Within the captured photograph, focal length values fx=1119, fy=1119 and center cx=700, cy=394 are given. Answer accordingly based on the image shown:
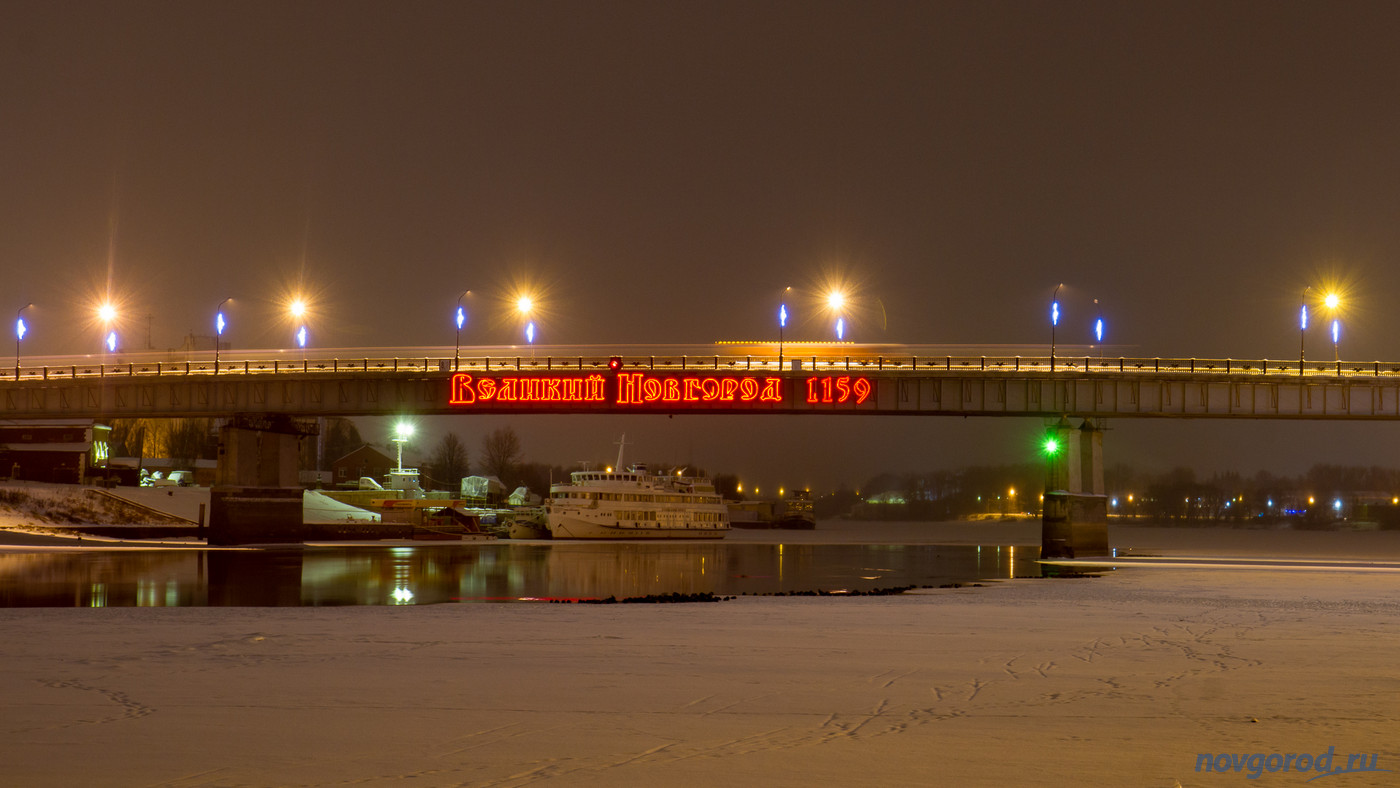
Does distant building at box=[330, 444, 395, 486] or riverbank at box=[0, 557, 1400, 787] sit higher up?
distant building at box=[330, 444, 395, 486]

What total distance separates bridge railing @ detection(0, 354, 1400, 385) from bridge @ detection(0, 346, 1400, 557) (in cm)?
12

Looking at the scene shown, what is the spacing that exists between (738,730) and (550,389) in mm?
62075

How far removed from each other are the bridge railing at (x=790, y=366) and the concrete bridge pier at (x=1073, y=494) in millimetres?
4656

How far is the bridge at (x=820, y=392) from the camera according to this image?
7106 centimetres

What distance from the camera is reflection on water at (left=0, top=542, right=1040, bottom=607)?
35.8 meters

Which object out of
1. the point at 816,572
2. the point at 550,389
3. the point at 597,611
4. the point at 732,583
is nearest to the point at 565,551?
the point at 550,389

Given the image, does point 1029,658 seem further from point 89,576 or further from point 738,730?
point 89,576

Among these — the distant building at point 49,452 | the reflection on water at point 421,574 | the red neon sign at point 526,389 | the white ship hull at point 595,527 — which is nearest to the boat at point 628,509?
the white ship hull at point 595,527

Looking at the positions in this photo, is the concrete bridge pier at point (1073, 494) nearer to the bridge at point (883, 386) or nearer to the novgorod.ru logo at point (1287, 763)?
the bridge at point (883, 386)

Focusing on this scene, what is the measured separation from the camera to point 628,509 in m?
114

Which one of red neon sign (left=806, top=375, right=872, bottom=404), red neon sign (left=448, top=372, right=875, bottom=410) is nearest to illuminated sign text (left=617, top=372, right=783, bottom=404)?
red neon sign (left=448, top=372, right=875, bottom=410)

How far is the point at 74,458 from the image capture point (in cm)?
10044

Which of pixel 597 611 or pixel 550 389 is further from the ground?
pixel 550 389

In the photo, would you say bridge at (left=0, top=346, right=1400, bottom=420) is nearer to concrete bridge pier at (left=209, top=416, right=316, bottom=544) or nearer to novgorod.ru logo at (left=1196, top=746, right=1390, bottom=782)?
concrete bridge pier at (left=209, top=416, right=316, bottom=544)
